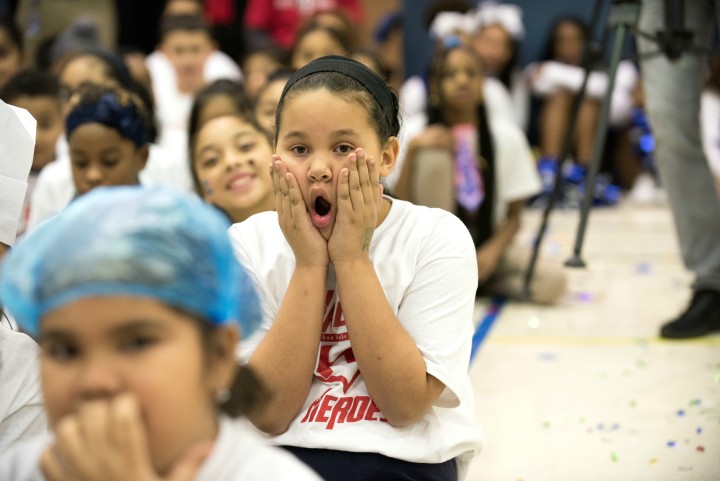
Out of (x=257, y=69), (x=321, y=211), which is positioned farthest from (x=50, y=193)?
(x=257, y=69)

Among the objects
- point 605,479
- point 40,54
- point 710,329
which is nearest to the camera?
point 605,479

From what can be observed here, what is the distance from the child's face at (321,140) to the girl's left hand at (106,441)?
741 millimetres

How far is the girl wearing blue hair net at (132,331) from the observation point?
973 millimetres

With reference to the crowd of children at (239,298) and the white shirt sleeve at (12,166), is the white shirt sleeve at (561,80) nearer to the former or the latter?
the crowd of children at (239,298)

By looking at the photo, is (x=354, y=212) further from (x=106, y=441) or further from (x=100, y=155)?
(x=100, y=155)

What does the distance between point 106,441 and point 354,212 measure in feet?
2.43

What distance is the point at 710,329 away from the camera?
319 centimetres

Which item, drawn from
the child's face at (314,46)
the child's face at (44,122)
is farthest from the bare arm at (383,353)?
the child's face at (314,46)

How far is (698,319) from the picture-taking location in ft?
10.4

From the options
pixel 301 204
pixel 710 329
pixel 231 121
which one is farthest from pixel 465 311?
pixel 710 329

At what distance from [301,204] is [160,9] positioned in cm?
554

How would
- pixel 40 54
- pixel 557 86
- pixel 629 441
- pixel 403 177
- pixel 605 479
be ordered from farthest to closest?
pixel 557 86 → pixel 40 54 → pixel 403 177 → pixel 629 441 → pixel 605 479

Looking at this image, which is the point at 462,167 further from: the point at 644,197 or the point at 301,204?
the point at 644,197

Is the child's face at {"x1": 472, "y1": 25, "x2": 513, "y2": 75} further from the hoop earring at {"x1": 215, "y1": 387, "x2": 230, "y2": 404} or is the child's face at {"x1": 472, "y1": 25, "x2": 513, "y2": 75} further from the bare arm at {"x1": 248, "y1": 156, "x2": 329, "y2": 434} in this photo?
the hoop earring at {"x1": 215, "y1": 387, "x2": 230, "y2": 404}
